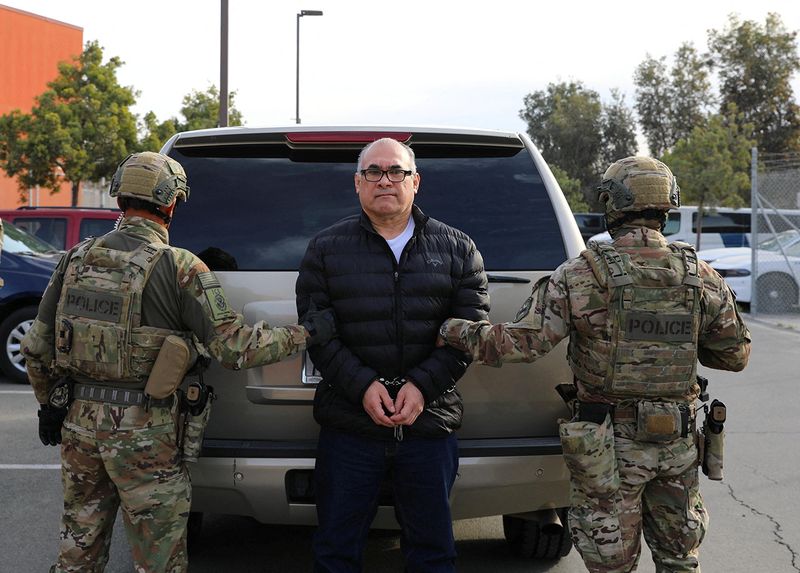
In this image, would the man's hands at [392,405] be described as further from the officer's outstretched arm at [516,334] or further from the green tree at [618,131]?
the green tree at [618,131]

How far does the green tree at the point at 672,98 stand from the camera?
46906mm

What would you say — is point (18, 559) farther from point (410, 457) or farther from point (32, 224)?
point (32, 224)

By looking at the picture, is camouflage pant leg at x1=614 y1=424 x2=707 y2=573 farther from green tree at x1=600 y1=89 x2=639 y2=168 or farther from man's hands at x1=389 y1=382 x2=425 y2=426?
green tree at x1=600 y1=89 x2=639 y2=168

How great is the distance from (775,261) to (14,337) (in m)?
13.0

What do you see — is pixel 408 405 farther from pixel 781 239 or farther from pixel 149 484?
pixel 781 239

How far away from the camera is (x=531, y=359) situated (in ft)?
9.93

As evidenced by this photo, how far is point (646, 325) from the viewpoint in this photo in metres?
2.98

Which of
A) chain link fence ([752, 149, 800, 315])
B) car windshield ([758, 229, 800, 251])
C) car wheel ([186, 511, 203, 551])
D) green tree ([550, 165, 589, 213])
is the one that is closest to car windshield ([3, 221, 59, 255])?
car wheel ([186, 511, 203, 551])

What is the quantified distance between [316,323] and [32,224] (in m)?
A: 9.51

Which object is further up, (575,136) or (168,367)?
(575,136)

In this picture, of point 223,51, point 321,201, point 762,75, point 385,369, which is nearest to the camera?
point 385,369

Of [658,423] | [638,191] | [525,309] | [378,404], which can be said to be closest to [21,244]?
[378,404]

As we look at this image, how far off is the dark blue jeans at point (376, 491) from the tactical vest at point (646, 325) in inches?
26.5

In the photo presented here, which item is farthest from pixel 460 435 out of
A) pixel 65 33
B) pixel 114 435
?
pixel 65 33
